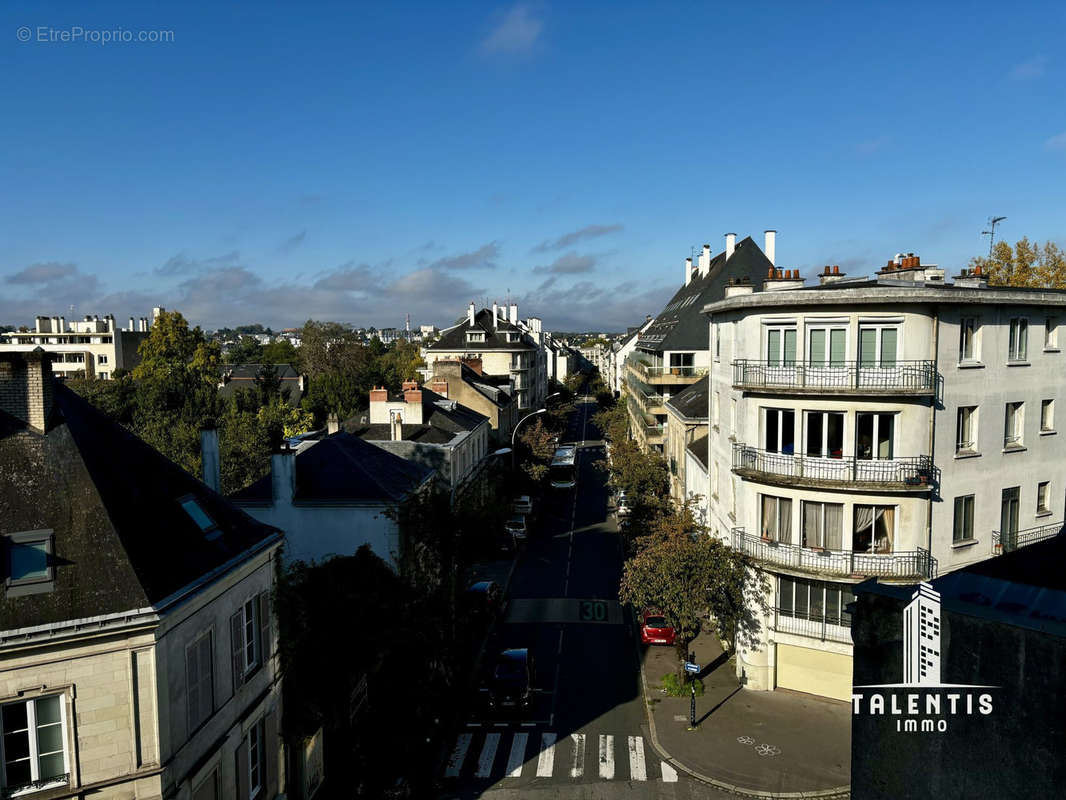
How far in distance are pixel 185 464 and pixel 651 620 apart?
32.9 meters

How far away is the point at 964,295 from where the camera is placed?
872 inches

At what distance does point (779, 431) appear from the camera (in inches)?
969

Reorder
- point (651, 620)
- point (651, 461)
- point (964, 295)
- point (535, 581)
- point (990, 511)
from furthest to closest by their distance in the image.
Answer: point (651, 461), point (535, 581), point (651, 620), point (990, 511), point (964, 295)

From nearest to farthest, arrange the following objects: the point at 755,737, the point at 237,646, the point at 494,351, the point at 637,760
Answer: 1. the point at 237,646
2. the point at 637,760
3. the point at 755,737
4. the point at 494,351

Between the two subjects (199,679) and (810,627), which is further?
(810,627)

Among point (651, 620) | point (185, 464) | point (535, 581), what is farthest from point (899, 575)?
point (185, 464)

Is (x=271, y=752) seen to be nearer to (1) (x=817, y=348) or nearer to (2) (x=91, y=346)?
(1) (x=817, y=348)

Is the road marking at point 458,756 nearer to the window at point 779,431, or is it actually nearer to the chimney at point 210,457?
the chimney at point 210,457

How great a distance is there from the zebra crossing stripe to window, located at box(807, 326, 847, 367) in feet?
49.9

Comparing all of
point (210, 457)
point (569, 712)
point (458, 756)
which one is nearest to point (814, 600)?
point (569, 712)

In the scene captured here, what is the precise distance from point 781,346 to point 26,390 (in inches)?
805

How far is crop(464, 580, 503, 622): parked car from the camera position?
28984 mm

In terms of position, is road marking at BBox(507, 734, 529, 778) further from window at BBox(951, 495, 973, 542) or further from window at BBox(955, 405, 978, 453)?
window at BBox(955, 405, 978, 453)

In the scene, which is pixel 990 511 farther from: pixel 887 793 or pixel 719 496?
pixel 887 793
